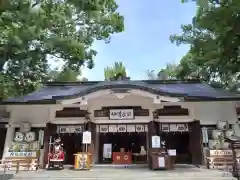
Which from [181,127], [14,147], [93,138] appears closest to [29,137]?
[14,147]

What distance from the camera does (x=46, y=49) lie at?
18.7m

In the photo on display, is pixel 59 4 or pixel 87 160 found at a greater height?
pixel 59 4

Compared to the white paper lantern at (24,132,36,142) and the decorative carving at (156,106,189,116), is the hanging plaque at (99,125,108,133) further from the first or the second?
the white paper lantern at (24,132,36,142)

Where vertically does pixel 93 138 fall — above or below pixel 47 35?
below

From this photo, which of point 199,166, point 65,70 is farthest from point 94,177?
point 65,70

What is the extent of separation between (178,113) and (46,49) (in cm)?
1107

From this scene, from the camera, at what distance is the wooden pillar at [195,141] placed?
12.0 meters

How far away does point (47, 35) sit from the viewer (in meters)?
17.9

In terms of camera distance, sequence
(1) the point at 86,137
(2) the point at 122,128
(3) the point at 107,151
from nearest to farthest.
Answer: (1) the point at 86,137 → (2) the point at 122,128 → (3) the point at 107,151

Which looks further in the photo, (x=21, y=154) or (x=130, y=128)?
(x=130, y=128)

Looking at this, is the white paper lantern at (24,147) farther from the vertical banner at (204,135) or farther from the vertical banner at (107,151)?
the vertical banner at (204,135)

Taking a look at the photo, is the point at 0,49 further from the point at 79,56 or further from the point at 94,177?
the point at 94,177

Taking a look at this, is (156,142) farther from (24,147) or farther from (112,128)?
(24,147)

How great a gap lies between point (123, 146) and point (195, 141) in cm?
419
